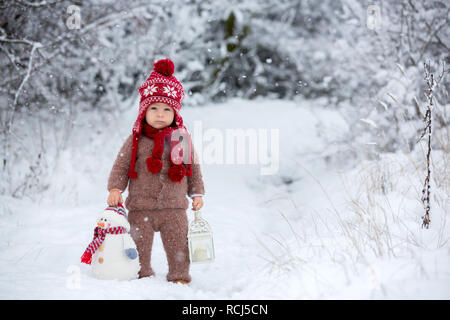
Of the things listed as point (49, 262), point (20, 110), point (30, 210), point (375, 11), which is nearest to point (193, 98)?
point (20, 110)

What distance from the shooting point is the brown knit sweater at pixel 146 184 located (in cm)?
275

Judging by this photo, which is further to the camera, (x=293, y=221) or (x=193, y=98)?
(x=193, y=98)

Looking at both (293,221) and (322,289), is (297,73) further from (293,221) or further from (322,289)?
(322,289)

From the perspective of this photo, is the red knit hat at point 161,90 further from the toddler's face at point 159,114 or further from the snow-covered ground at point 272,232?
the snow-covered ground at point 272,232

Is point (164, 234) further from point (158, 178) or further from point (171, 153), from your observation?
point (171, 153)

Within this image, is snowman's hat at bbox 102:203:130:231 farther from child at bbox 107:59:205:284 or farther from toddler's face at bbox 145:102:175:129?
toddler's face at bbox 145:102:175:129

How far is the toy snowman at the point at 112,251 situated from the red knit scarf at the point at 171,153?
426 mm

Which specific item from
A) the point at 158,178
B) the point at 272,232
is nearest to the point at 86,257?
the point at 158,178

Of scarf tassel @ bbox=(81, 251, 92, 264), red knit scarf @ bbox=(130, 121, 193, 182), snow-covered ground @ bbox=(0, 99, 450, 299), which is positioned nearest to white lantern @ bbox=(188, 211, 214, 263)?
snow-covered ground @ bbox=(0, 99, 450, 299)

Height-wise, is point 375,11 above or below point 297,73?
below

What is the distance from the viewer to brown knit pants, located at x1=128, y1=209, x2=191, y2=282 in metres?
2.76

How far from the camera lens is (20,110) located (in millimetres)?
5930

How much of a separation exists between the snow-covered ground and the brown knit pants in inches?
7.0
